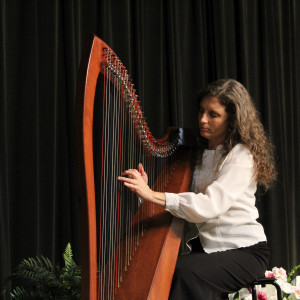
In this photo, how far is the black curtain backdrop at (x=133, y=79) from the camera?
298 cm

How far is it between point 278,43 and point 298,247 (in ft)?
5.30

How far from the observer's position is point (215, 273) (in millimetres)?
1892

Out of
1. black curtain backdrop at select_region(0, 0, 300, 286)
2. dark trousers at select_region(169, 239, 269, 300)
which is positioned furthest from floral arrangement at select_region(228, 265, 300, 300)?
black curtain backdrop at select_region(0, 0, 300, 286)

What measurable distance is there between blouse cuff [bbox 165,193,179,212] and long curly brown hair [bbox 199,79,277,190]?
14.3 inches

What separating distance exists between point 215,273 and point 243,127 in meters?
0.66

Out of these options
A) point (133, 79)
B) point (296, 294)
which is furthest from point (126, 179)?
point (133, 79)

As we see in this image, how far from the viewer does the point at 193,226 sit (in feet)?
7.30

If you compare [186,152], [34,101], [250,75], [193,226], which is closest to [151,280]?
[193,226]

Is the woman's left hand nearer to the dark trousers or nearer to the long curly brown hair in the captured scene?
the dark trousers

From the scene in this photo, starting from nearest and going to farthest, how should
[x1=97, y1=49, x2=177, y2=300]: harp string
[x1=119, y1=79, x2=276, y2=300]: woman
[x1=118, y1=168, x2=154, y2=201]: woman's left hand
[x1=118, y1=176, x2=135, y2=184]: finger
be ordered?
[x1=97, y1=49, x2=177, y2=300]: harp string < [x1=118, y1=176, x2=135, y2=184]: finger < [x1=118, y1=168, x2=154, y2=201]: woman's left hand < [x1=119, y1=79, x2=276, y2=300]: woman

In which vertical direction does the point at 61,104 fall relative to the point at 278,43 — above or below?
below

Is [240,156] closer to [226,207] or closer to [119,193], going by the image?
[226,207]

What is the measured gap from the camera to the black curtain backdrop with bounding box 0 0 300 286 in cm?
298

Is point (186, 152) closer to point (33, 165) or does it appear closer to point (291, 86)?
point (33, 165)
